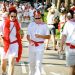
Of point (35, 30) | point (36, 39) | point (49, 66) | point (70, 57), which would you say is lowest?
point (49, 66)

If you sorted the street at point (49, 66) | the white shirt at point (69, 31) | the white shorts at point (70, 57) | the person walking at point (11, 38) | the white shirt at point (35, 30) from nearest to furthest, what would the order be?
the white shorts at point (70, 57)
the white shirt at point (69, 31)
the person walking at point (11, 38)
the white shirt at point (35, 30)
the street at point (49, 66)

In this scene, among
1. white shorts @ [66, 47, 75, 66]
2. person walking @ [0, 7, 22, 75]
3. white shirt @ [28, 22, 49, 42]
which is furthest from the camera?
white shirt @ [28, 22, 49, 42]

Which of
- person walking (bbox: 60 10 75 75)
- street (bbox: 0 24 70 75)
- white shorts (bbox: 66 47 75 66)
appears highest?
person walking (bbox: 60 10 75 75)

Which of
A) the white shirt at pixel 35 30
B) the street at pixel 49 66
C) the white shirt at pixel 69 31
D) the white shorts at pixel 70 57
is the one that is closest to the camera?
the white shorts at pixel 70 57

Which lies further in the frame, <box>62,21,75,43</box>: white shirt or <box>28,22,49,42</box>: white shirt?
<box>28,22,49,42</box>: white shirt

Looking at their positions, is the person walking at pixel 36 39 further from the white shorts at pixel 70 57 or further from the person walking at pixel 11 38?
the white shorts at pixel 70 57

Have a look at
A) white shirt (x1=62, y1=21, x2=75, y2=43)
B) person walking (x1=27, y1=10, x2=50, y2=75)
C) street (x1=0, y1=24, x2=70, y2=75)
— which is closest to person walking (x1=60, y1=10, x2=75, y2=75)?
white shirt (x1=62, y1=21, x2=75, y2=43)

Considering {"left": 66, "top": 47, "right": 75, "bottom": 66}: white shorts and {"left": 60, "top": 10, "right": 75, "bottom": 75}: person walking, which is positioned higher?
{"left": 60, "top": 10, "right": 75, "bottom": 75}: person walking

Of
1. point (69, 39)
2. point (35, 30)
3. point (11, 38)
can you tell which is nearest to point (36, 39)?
point (35, 30)

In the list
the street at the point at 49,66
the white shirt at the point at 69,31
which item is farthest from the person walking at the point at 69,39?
the street at the point at 49,66

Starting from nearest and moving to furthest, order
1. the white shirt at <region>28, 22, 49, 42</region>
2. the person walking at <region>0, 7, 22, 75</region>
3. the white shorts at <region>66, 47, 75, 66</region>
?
the white shorts at <region>66, 47, 75, 66</region>
the person walking at <region>0, 7, 22, 75</region>
the white shirt at <region>28, 22, 49, 42</region>

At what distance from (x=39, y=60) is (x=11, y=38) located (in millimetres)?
798

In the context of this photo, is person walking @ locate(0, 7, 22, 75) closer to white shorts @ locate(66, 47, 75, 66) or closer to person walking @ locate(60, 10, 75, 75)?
person walking @ locate(60, 10, 75, 75)

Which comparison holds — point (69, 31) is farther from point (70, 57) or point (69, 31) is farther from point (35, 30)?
point (35, 30)
